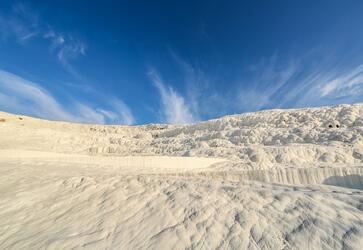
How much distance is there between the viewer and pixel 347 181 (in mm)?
7312

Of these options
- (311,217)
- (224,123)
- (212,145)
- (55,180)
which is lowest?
(311,217)

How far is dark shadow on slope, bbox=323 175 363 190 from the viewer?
7173 mm

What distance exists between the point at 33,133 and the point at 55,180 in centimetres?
1719

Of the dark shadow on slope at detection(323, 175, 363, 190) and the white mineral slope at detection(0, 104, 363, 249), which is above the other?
the dark shadow on slope at detection(323, 175, 363, 190)

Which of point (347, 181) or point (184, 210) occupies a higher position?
point (347, 181)

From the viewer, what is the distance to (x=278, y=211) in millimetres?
4500

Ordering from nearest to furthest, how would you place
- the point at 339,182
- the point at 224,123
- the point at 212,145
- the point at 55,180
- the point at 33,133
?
1. the point at 55,180
2. the point at 339,182
3. the point at 212,145
4. the point at 33,133
5. the point at 224,123

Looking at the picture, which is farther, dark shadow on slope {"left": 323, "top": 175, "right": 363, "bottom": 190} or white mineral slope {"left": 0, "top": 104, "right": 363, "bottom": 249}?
dark shadow on slope {"left": 323, "top": 175, "right": 363, "bottom": 190}

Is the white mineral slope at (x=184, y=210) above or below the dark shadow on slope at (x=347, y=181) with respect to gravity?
below

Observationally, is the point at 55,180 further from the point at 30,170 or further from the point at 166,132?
the point at 166,132

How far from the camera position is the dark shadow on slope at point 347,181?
23.5ft

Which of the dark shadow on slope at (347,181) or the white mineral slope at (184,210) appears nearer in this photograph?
the white mineral slope at (184,210)

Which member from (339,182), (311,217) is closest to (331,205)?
(311,217)

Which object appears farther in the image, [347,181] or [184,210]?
[347,181]
